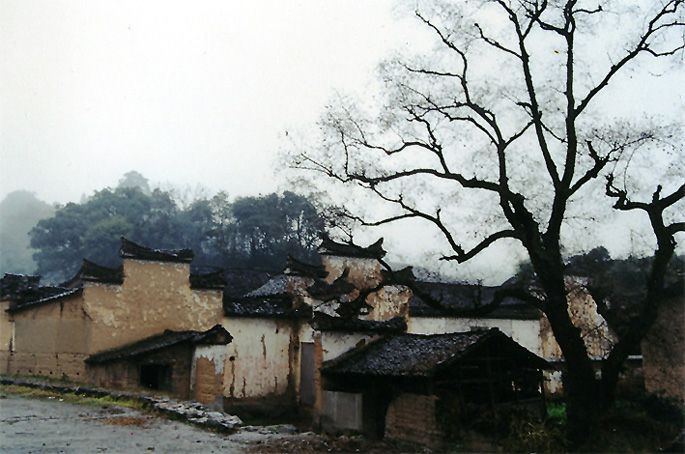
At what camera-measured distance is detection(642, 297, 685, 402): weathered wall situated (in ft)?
51.3

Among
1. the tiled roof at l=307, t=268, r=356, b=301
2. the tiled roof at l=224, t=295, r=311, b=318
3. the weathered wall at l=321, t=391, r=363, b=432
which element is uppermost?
the tiled roof at l=307, t=268, r=356, b=301

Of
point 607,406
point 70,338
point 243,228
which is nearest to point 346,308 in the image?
point 607,406

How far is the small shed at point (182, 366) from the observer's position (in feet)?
57.9

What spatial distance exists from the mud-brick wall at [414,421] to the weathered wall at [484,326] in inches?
332

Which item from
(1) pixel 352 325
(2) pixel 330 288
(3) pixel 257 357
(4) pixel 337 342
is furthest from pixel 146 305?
(1) pixel 352 325

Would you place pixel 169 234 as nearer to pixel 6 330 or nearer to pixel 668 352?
pixel 6 330

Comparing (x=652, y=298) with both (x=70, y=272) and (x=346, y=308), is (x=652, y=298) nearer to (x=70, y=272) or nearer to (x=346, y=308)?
(x=346, y=308)

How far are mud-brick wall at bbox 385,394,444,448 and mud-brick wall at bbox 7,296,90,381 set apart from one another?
35.4 ft

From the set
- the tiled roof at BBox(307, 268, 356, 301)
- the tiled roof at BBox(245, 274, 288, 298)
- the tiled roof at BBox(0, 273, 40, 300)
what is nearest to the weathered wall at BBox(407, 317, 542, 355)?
the tiled roof at BBox(307, 268, 356, 301)

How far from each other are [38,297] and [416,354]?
15008 mm

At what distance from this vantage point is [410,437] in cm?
1307

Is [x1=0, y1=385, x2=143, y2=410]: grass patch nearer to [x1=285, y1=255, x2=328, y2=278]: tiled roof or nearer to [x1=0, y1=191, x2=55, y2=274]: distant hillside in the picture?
[x1=285, y1=255, x2=328, y2=278]: tiled roof

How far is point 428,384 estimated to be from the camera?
508 inches

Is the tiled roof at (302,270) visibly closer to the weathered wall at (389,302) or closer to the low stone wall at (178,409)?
the weathered wall at (389,302)
